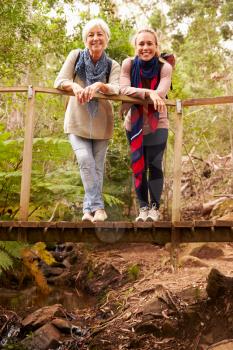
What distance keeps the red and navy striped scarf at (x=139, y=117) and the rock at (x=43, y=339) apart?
10.9 ft

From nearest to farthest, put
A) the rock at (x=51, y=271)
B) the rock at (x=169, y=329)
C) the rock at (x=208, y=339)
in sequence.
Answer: the rock at (x=208, y=339)
the rock at (x=169, y=329)
the rock at (x=51, y=271)

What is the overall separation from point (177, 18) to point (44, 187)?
14.4 m

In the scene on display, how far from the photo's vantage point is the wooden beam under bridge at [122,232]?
4.65 meters

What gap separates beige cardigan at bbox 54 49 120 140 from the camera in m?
4.70

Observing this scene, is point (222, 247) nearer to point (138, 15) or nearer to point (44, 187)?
point (44, 187)

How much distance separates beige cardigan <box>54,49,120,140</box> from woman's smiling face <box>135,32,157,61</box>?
30cm

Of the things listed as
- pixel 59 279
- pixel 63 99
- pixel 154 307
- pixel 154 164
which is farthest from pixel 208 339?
pixel 63 99

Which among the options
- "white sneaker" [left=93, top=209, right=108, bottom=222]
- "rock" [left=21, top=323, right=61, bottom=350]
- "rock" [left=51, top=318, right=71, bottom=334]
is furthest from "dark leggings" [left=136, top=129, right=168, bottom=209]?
"rock" [left=51, top=318, right=71, bottom=334]

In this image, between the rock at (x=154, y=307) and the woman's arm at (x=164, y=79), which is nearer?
the woman's arm at (x=164, y=79)

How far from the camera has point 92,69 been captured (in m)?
4.66

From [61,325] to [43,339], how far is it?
46 cm

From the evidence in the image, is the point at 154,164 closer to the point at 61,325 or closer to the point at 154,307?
the point at 154,307

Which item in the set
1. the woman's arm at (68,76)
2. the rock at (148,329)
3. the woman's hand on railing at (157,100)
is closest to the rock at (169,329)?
the rock at (148,329)

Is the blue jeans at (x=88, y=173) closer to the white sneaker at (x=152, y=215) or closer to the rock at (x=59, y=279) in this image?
the white sneaker at (x=152, y=215)
